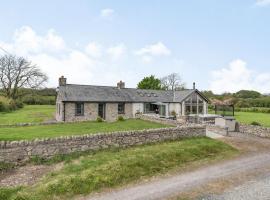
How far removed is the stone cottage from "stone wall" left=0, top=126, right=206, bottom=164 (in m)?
13.6

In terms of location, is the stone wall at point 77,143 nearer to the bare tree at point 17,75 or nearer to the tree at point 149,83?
the tree at point 149,83

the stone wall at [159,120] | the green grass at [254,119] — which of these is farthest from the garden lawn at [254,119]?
the stone wall at [159,120]

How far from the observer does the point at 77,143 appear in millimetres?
11125

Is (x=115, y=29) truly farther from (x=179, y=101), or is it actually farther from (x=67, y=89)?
(x=179, y=101)

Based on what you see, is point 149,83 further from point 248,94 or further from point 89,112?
point 248,94

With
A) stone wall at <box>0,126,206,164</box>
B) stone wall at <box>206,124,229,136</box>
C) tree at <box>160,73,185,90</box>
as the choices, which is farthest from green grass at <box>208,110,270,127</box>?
tree at <box>160,73,185,90</box>

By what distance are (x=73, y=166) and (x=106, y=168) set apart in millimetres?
1532

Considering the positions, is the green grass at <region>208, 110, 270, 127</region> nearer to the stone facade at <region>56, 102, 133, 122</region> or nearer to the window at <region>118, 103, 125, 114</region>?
the stone facade at <region>56, 102, 133, 122</region>

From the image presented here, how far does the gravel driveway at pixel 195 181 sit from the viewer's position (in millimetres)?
7059

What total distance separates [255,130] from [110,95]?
57.6ft

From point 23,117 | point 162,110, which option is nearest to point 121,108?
point 162,110

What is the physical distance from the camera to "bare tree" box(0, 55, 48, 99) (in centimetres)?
4562

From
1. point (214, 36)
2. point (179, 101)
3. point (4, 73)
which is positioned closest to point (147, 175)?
point (214, 36)

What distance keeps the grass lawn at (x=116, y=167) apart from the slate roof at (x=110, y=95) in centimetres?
1482
